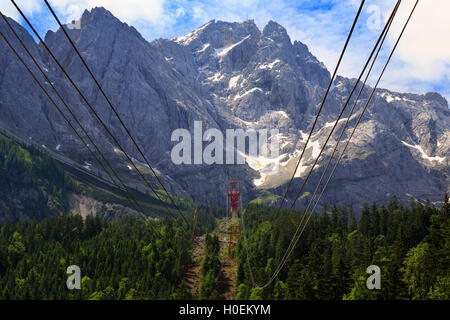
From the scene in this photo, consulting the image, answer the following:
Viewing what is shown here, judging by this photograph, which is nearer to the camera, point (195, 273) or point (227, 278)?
point (227, 278)

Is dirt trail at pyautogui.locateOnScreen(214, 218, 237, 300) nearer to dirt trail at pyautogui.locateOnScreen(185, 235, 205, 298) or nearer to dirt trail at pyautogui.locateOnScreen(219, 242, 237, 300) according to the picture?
dirt trail at pyautogui.locateOnScreen(219, 242, 237, 300)

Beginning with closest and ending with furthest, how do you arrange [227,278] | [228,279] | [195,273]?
[228,279], [227,278], [195,273]

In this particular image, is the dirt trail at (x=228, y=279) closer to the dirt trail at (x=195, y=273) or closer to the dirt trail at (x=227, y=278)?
the dirt trail at (x=227, y=278)

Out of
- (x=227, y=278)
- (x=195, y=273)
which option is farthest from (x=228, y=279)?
(x=195, y=273)

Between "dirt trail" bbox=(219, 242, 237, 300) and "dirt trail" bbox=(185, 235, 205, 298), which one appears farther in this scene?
"dirt trail" bbox=(185, 235, 205, 298)

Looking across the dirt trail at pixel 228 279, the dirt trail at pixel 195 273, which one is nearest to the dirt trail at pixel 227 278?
the dirt trail at pixel 228 279

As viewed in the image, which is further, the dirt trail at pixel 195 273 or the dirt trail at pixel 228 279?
the dirt trail at pixel 195 273

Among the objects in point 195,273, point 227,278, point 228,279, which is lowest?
point 228,279

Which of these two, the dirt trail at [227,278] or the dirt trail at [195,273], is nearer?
the dirt trail at [227,278]

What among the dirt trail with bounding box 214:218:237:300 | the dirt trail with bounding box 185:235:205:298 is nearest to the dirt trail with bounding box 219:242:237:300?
the dirt trail with bounding box 214:218:237:300

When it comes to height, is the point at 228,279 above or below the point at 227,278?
below

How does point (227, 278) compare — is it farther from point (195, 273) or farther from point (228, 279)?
point (195, 273)
